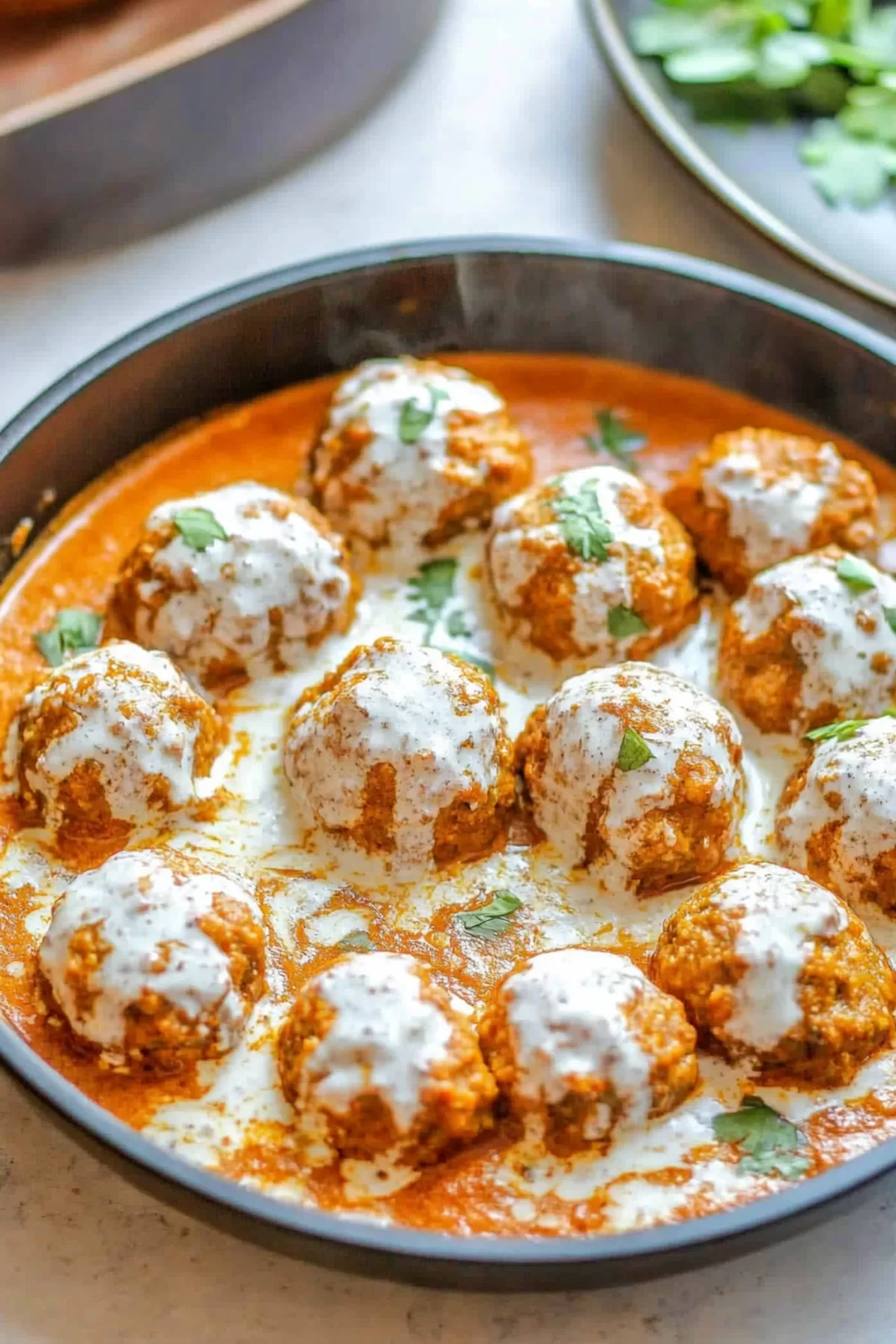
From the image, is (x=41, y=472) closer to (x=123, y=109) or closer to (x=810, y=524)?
(x=123, y=109)

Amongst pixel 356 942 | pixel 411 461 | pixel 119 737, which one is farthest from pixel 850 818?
pixel 119 737

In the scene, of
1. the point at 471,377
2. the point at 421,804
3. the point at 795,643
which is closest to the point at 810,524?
the point at 795,643

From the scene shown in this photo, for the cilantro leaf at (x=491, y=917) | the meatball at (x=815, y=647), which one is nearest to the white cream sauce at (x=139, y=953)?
the cilantro leaf at (x=491, y=917)

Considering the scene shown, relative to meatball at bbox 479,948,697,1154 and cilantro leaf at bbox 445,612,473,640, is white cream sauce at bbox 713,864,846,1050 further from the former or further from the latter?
cilantro leaf at bbox 445,612,473,640

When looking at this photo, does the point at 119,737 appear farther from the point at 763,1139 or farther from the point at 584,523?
the point at 763,1139

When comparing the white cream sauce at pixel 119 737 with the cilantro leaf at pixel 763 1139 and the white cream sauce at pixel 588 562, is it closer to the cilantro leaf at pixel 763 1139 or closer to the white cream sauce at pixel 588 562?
the white cream sauce at pixel 588 562

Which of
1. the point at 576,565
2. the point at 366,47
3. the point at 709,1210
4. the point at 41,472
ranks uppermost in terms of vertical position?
the point at 366,47
